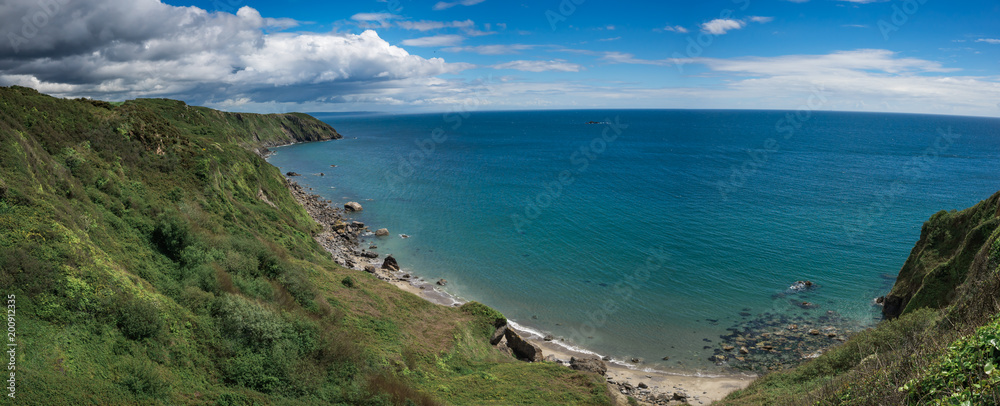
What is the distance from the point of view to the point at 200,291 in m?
24.8

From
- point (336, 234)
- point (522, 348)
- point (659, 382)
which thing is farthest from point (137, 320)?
point (336, 234)

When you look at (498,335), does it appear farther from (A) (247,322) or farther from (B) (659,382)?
(A) (247,322)

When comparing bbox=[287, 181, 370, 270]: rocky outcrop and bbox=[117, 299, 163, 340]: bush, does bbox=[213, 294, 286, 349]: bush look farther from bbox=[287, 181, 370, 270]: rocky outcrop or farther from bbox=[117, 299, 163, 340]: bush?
bbox=[287, 181, 370, 270]: rocky outcrop

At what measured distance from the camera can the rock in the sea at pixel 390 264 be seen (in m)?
56.6

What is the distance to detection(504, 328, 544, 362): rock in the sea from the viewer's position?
37.3m

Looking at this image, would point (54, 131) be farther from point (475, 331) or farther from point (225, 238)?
point (475, 331)

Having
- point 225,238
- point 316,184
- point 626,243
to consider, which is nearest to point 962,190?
point 626,243

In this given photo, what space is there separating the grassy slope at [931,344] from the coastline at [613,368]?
567 centimetres


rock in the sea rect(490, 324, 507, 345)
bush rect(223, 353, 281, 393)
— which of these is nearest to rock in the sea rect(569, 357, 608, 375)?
rock in the sea rect(490, 324, 507, 345)

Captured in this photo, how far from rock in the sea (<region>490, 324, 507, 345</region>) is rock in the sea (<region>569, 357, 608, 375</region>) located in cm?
628

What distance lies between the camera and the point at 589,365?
35719 mm

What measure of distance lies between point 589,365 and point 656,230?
128 feet

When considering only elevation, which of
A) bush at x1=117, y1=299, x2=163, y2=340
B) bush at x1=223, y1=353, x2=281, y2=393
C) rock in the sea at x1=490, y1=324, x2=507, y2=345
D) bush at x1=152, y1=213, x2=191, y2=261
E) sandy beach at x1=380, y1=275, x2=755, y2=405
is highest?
bush at x1=152, y1=213, x2=191, y2=261

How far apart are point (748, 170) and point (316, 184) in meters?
110
